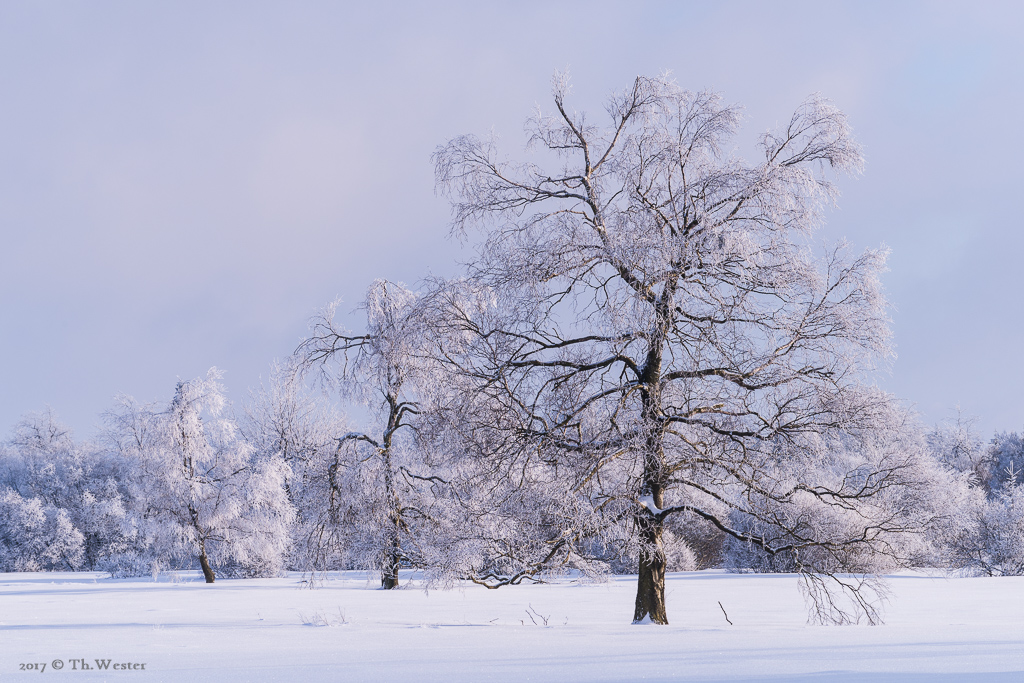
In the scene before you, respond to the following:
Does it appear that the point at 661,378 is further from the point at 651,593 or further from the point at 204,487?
the point at 204,487

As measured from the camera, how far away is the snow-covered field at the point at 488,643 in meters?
5.33

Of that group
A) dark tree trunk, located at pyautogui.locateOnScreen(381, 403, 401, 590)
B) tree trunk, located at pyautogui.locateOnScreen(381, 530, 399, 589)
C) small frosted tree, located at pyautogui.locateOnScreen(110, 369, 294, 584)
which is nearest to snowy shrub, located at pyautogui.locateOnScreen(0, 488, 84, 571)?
small frosted tree, located at pyautogui.locateOnScreen(110, 369, 294, 584)

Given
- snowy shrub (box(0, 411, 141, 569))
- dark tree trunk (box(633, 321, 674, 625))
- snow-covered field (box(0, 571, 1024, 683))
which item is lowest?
snow-covered field (box(0, 571, 1024, 683))

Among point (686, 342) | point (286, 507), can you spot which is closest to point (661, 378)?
point (686, 342)

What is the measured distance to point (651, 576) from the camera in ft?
34.6

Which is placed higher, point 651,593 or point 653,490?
point 653,490

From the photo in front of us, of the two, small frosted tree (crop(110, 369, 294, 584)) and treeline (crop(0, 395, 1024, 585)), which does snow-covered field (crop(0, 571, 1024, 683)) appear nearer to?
treeline (crop(0, 395, 1024, 585))

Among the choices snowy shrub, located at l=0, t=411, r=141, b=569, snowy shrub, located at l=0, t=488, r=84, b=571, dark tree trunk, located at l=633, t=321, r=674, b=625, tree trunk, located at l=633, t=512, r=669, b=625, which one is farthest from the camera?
snowy shrub, located at l=0, t=411, r=141, b=569

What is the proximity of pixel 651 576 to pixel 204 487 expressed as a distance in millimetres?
20060

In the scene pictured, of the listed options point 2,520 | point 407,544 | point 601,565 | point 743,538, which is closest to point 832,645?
point 743,538

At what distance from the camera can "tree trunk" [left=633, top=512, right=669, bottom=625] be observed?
10266mm

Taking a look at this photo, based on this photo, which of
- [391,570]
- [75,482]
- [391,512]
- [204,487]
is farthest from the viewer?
[75,482]

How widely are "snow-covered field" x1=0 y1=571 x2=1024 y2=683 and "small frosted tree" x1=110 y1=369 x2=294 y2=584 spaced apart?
10.3 metres

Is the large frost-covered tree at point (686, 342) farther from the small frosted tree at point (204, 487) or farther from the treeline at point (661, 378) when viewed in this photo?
the small frosted tree at point (204, 487)
